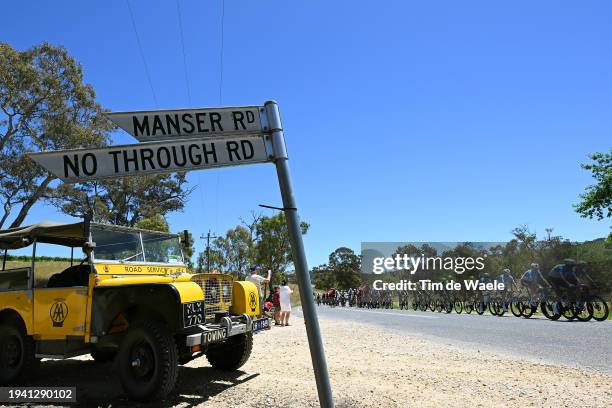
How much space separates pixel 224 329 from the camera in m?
6.29

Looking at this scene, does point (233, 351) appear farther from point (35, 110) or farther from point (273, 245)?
point (273, 245)

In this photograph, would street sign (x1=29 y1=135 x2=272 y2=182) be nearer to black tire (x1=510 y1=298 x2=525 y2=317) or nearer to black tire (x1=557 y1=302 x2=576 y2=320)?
black tire (x1=557 y1=302 x2=576 y2=320)

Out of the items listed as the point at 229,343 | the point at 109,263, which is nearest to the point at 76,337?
the point at 109,263

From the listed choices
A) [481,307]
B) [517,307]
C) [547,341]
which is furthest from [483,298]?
[547,341]

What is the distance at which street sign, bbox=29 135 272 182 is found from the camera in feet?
10.4

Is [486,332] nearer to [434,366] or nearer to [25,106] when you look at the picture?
[434,366]

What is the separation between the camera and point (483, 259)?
46.1 metres

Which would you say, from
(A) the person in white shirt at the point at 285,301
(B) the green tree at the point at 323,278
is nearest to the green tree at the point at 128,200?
(A) the person in white shirt at the point at 285,301

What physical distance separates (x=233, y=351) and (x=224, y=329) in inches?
54.4

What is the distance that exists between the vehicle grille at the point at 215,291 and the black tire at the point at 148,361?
3.60 feet

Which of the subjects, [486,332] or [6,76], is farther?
[6,76]

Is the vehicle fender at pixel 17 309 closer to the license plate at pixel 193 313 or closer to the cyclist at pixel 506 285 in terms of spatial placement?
the license plate at pixel 193 313

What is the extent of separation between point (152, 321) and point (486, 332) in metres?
11.0

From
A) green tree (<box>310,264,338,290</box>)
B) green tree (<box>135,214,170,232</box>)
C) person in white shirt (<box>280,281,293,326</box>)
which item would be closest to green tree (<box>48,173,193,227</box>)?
green tree (<box>135,214,170,232</box>)
